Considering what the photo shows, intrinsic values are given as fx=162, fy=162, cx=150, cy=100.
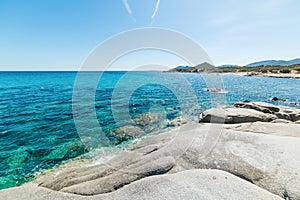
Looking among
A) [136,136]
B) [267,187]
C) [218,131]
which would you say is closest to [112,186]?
[267,187]

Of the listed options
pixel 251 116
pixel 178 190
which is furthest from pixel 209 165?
pixel 251 116

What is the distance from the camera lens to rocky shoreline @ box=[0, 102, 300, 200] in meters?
3.62

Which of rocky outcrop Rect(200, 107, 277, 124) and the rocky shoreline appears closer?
the rocky shoreline

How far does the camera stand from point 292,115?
10.5 m

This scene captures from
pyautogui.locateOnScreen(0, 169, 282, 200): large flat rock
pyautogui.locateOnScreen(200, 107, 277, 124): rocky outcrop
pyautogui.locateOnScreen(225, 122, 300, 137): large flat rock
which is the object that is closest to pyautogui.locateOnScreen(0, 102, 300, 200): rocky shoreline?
pyautogui.locateOnScreen(0, 169, 282, 200): large flat rock

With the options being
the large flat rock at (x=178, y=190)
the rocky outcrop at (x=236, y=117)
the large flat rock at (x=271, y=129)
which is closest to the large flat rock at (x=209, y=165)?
the large flat rock at (x=178, y=190)

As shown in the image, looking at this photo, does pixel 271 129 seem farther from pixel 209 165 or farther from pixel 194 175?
pixel 194 175

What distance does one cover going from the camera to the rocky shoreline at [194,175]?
143 inches

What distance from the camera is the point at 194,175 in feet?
13.6

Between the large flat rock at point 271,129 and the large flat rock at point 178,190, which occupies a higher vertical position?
the large flat rock at point 178,190

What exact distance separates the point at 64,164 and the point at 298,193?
24.8 ft

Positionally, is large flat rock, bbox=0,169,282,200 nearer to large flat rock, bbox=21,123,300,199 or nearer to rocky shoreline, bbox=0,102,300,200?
rocky shoreline, bbox=0,102,300,200

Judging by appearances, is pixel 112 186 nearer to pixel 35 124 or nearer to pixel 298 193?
pixel 298 193

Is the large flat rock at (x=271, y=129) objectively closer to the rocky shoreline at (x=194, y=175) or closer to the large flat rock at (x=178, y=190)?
the rocky shoreline at (x=194, y=175)
